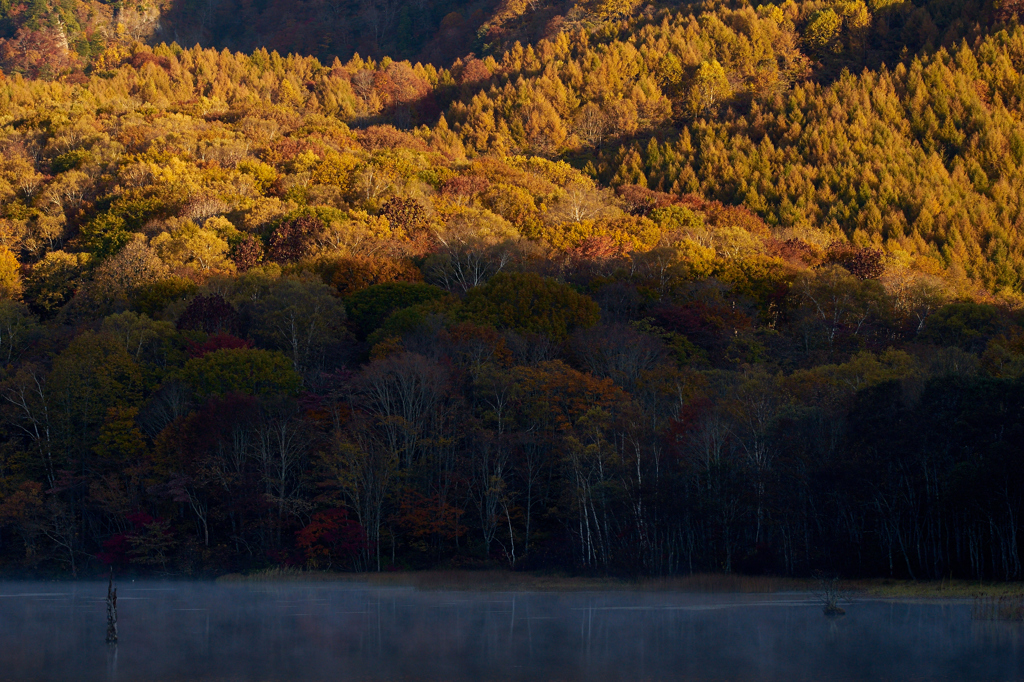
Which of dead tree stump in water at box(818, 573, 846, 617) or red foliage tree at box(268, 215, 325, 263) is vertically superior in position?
red foliage tree at box(268, 215, 325, 263)

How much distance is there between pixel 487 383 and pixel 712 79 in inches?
3724

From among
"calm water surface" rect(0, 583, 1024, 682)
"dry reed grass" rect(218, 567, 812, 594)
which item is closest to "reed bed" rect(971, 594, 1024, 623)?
"calm water surface" rect(0, 583, 1024, 682)

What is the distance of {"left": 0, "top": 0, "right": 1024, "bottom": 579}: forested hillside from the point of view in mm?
41219

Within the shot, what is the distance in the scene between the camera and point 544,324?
5894 cm

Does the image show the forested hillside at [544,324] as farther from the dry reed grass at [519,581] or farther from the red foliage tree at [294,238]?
the dry reed grass at [519,581]

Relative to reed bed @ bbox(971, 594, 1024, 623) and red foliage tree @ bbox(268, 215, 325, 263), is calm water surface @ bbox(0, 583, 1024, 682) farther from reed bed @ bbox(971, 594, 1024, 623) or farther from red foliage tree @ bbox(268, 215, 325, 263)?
red foliage tree @ bbox(268, 215, 325, 263)

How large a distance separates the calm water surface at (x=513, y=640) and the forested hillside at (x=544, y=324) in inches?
282

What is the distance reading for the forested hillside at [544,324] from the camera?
4122 cm

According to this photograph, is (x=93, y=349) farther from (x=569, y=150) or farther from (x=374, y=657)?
(x=569, y=150)

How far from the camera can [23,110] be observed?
5094 inches

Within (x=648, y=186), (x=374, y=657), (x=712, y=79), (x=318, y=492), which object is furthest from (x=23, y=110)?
(x=374, y=657)

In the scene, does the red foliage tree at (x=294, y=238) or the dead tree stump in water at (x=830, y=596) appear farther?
the red foliage tree at (x=294, y=238)

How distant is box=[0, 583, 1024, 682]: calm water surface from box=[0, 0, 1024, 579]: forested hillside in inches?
282

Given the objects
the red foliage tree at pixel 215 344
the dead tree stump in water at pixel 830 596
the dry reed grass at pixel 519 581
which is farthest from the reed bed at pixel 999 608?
the red foliage tree at pixel 215 344
